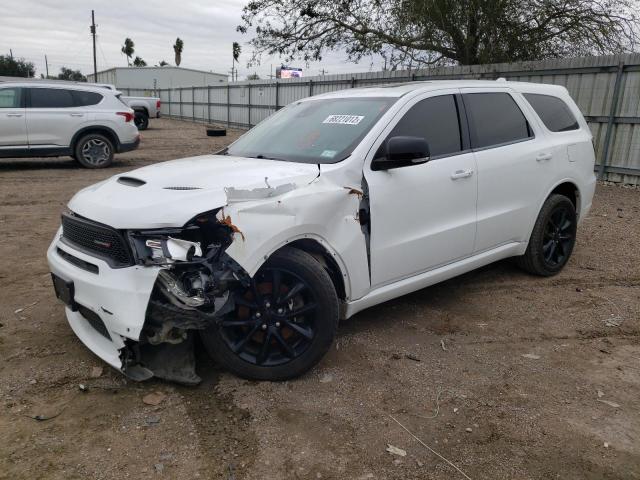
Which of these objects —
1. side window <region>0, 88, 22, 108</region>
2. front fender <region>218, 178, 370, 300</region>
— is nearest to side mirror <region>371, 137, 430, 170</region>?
front fender <region>218, 178, 370, 300</region>

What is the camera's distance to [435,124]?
4.00 meters

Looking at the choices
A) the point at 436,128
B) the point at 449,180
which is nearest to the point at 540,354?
Answer: the point at 449,180

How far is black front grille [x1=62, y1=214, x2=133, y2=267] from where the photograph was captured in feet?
9.27

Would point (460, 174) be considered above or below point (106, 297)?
above

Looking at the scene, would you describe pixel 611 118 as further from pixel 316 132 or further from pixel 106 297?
pixel 106 297

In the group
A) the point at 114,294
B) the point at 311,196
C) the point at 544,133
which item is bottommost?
the point at 114,294

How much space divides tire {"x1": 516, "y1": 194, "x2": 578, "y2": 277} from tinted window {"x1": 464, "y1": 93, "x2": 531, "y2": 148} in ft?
2.45

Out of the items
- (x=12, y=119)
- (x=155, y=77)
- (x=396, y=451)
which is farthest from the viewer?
(x=155, y=77)

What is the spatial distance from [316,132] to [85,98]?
369 inches

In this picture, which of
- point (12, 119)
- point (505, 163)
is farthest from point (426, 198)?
point (12, 119)

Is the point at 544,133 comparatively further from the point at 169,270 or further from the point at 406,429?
the point at 169,270

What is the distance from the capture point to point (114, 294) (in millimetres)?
2779

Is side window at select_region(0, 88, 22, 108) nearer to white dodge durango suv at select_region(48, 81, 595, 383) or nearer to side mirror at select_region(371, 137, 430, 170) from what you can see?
white dodge durango suv at select_region(48, 81, 595, 383)

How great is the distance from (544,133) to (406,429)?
3.24 metres
